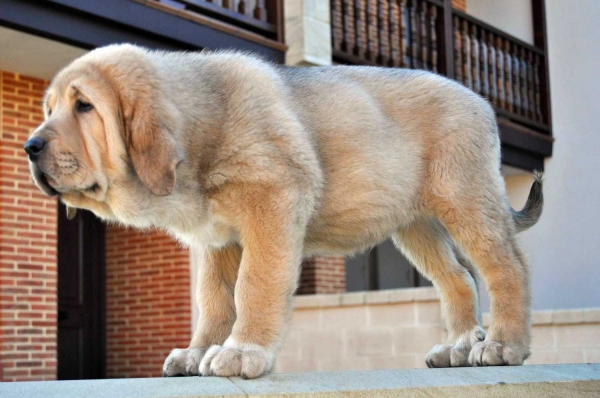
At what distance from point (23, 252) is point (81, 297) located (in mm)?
2764

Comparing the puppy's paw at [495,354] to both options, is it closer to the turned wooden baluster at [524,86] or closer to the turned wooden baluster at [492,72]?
the turned wooden baluster at [492,72]

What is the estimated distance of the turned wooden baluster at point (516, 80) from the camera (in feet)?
43.9

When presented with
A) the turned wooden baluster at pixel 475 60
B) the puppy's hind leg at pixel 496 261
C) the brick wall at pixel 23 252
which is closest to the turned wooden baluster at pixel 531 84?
the turned wooden baluster at pixel 475 60

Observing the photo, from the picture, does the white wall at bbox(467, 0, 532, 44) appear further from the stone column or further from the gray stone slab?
the gray stone slab

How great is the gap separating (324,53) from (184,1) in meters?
1.83

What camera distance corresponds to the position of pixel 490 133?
4246mm

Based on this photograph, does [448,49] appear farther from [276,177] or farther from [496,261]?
[276,177]

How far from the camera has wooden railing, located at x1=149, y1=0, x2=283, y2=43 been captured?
868 cm

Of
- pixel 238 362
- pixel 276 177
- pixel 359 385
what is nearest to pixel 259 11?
pixel 276 177

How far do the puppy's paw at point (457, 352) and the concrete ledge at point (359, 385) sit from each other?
0.37 m

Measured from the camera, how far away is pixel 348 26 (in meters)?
10.6

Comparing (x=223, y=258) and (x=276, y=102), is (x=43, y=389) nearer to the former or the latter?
(x=223, y=258)

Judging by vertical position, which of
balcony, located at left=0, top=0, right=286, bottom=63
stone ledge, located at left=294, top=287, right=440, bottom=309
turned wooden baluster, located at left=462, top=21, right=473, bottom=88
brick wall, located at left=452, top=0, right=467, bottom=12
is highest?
brick wall, located at left=452, top=0, right=467, bottom=12

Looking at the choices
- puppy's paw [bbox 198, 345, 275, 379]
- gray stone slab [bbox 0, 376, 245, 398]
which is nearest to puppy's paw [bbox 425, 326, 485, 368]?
puppy's paw [bbox 198, 345, 275, 379]
